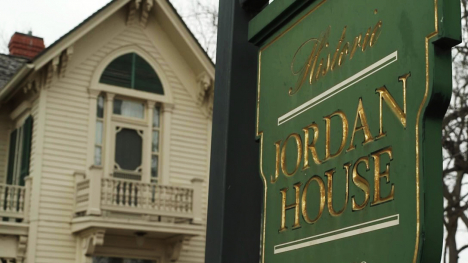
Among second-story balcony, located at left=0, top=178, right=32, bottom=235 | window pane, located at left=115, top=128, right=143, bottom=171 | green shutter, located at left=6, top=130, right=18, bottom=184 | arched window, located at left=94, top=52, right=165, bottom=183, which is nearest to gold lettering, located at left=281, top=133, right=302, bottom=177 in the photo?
second-story balcony, located at left=0, top=178, right=32, bottom=235

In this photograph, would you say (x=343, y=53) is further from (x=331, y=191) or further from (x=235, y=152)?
(x=235, y=152)

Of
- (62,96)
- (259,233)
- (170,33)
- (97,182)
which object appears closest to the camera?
(259,233)

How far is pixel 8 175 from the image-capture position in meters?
21.5

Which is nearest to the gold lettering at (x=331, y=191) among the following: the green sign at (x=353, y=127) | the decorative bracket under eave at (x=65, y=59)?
the green sign at (x=353, y=127)

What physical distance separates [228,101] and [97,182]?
15.5m

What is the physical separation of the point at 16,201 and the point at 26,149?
4.66 feet

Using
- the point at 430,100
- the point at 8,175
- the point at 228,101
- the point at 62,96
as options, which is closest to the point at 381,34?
the point at 430,100

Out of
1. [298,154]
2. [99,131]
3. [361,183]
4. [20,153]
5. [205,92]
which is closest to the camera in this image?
[361,183]

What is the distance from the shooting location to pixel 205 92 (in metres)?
22.1

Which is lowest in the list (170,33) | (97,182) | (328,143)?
(328,143)

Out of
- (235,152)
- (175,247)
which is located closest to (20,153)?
(175,247)

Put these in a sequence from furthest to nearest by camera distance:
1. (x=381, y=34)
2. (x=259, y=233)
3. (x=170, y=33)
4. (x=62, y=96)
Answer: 1. (x=170, y=33)
2. (x=62, y=96)
3. (x=259, y=233)
4. (x=381, y=34)

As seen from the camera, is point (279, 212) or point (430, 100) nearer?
point (430, 100)

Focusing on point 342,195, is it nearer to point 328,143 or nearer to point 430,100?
point 328,143
